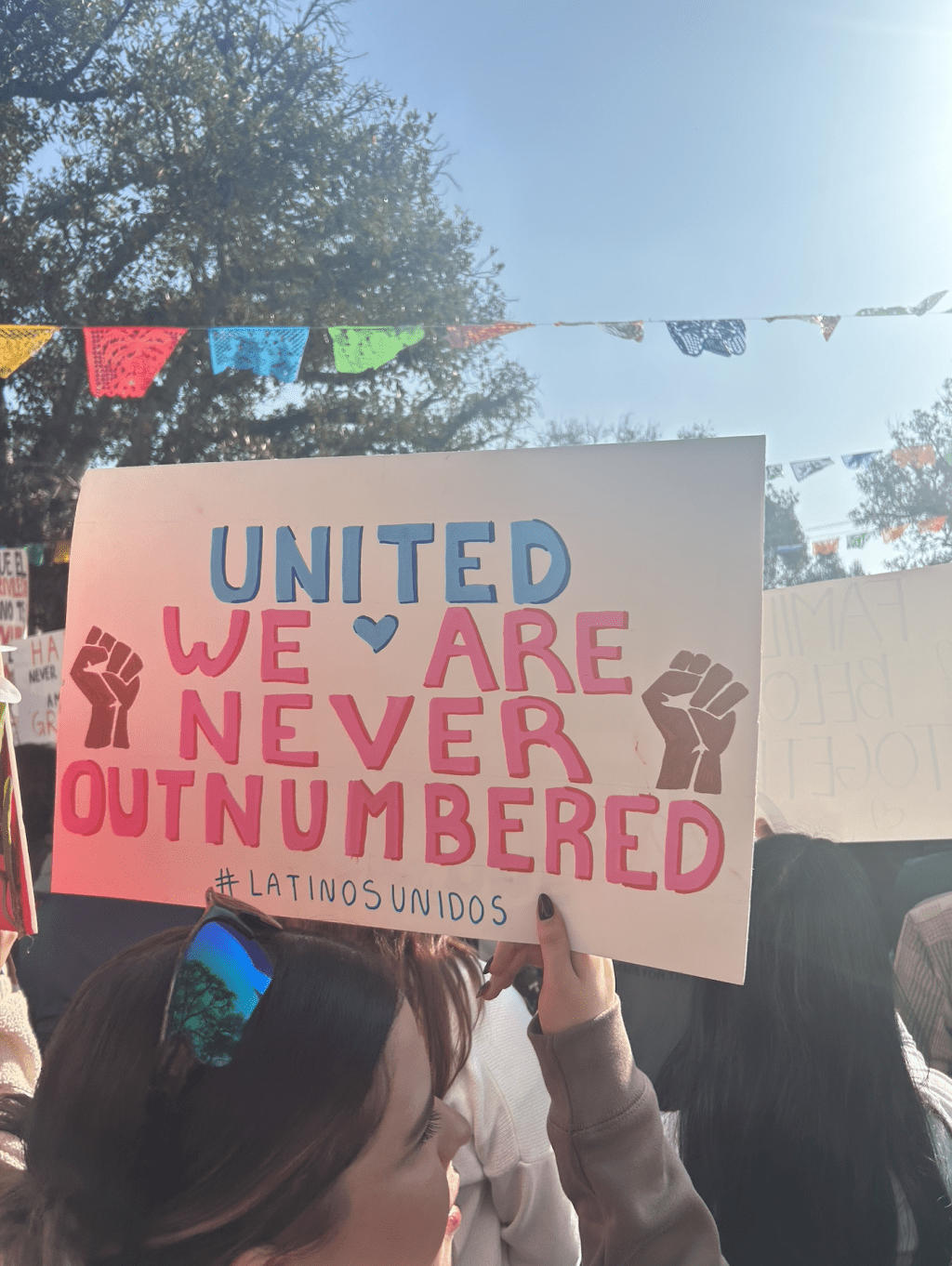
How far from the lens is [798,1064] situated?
57.3 inches

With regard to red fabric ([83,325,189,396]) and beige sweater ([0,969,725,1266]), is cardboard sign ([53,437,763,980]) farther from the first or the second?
red fabric ([83,325,189,396])

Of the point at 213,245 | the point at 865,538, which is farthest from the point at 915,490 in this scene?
the point at 213,245

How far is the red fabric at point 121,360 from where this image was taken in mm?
4891

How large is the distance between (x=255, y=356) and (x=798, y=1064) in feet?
14.4

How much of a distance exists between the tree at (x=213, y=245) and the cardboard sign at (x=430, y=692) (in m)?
6.87

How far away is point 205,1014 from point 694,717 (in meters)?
0.57

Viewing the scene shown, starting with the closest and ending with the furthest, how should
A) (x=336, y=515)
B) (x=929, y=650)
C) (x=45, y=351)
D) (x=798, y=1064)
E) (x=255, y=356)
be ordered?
(x=336, y=515) → (x=798, y=1064) → (x=929, y=650) → (x=255, y=356) → (x=45, y=351)

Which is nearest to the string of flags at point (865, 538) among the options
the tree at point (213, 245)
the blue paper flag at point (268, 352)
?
the tree at point (213, 245)

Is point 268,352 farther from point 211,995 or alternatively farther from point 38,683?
point 211,995

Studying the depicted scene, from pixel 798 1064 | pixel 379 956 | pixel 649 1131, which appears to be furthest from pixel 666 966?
pixel 798 1064

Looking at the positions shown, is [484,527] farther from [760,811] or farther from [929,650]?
[760,811]

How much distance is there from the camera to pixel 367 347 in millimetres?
5570

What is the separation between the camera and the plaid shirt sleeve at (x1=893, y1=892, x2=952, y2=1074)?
1903mm

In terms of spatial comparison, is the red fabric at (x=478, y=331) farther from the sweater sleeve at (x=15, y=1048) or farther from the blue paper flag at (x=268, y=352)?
the sweater sleeve at (x=15, y=1048)
